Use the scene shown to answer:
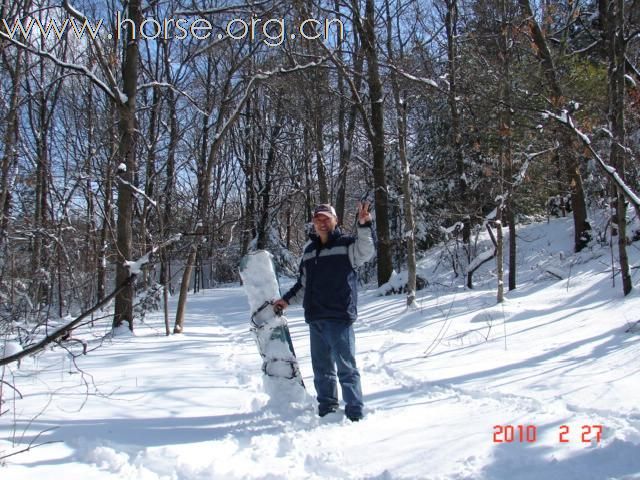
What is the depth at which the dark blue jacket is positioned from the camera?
385 centimetres

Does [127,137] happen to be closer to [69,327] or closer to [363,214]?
[363,214]

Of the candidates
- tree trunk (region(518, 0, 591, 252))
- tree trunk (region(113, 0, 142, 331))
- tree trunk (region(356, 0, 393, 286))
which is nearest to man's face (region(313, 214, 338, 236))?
tree trunk (region(113, 0, 142, 331))

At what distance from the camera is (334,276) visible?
3.91m

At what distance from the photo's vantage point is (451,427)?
3354 millimetres

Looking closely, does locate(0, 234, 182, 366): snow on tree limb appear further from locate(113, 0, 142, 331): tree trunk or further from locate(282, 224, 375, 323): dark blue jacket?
locate(113, 0, 142, 331): tree trunk

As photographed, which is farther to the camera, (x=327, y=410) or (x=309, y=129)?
(x=309, y=129)

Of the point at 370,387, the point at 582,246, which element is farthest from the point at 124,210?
the point at 582,246

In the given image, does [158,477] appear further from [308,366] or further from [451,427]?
[308,366]

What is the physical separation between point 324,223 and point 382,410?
4.99 feet

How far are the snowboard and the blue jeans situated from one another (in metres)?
0.37

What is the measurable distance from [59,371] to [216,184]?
21671 mm

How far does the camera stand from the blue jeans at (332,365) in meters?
3.78
